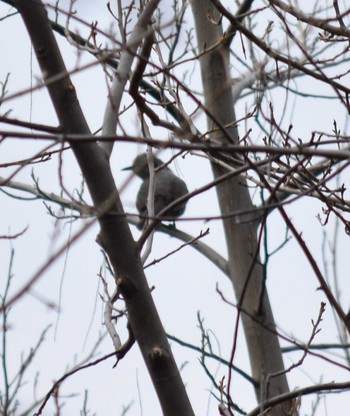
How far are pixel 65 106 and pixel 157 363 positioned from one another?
0.72m

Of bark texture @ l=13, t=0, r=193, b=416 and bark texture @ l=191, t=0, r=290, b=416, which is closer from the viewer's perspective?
bark texture @ l=13, t=0, r=193, b=416

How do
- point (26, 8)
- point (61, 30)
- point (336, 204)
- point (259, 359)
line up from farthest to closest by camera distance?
point (259, 359) → point (61, 30) → point (336, 204) → point (26, 8)

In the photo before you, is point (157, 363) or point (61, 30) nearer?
point (157, 363)

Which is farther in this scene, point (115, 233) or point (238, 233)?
point (238, 233)

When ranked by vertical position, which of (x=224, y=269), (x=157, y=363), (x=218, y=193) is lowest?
(x=157, y=363)

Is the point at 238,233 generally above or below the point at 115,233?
above

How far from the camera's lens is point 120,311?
2705 mm

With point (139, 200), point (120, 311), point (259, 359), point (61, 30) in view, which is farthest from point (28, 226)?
point (139, 200)

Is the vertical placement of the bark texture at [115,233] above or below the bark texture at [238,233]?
below

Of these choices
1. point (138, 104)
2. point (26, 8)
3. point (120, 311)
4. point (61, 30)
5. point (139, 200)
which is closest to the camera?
point (26, 8)

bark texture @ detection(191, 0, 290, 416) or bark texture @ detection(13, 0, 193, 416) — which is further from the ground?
bark texture @ detection(191, 0, 290, 416)

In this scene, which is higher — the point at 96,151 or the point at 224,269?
the point at 224,269

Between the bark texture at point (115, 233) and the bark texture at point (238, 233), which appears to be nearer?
the bark texture at point (115, 233)

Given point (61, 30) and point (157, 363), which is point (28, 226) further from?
point (61, 30)
